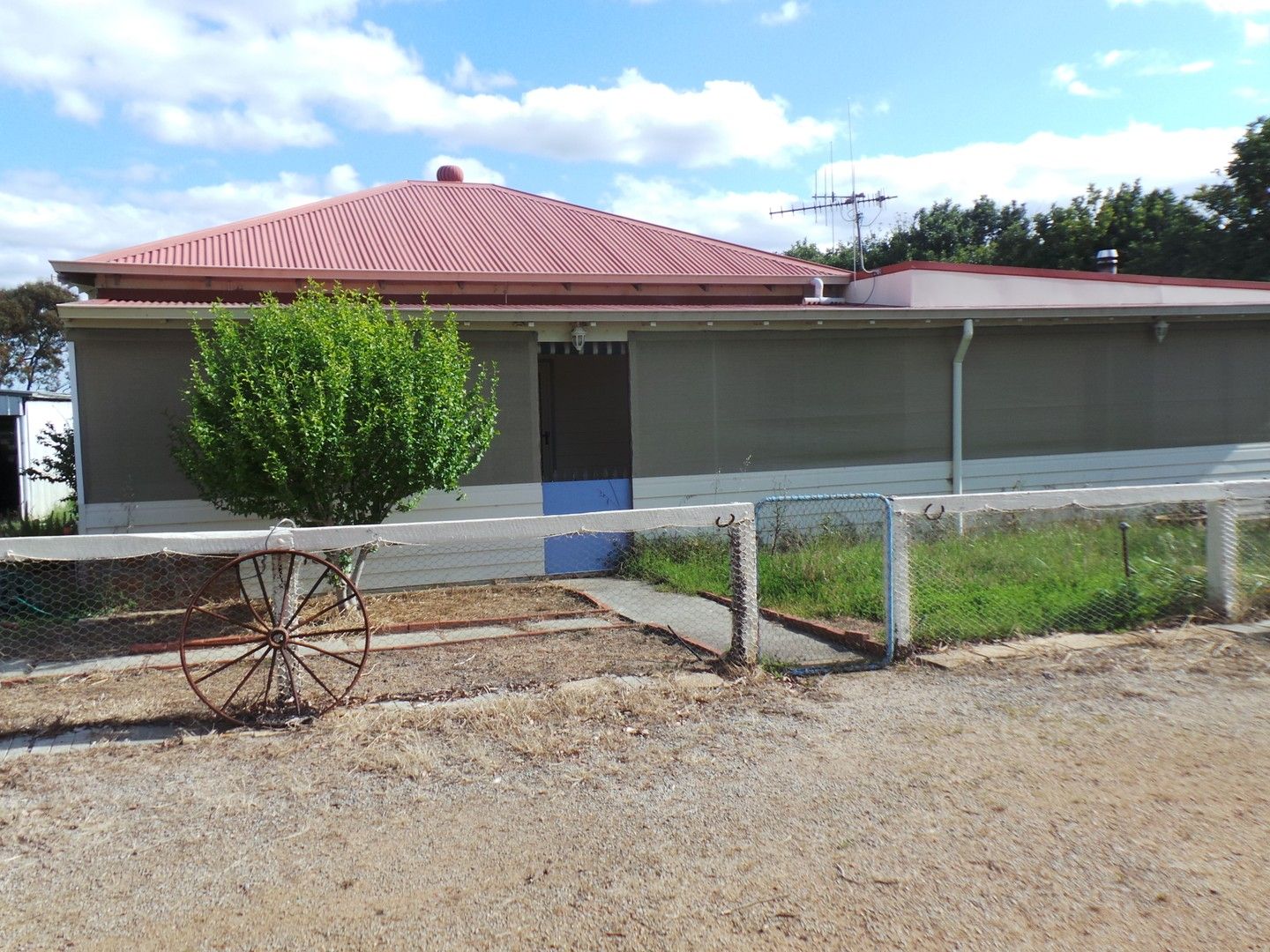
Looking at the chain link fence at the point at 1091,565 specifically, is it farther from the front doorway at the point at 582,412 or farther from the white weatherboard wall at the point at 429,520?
the front doorway at the point at 582,412

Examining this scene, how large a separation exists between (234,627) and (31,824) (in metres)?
3.82

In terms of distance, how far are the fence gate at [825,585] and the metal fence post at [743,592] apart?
18 cm

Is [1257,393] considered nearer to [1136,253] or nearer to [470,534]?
[470,534]

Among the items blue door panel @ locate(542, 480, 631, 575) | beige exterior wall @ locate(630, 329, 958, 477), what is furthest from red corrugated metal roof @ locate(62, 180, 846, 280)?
blue door panel @ locate(542, 480, 631, 575)

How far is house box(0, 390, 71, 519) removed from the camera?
51.0 feet

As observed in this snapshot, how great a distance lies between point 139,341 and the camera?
895cm

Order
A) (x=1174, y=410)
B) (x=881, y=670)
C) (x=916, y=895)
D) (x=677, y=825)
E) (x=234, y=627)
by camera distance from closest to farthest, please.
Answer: (x=916, y=895)
(x=677, y=825)
(x=881, y=670)
(x=234, y=627)
(x=1174, y=410)

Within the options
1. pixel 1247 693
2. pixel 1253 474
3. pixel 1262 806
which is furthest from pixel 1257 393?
pixel 1262 806

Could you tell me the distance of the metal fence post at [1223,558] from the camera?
7.31 meters

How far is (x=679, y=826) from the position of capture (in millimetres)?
4020

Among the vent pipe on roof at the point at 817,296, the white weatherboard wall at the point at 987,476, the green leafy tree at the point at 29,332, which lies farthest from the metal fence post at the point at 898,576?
the green leafy tree at the point at 29,332

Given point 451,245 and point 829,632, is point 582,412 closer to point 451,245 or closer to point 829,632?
point 451,245

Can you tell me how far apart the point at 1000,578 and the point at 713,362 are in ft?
13.6

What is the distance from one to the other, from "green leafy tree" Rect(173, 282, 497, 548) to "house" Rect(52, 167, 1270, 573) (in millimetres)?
1244
